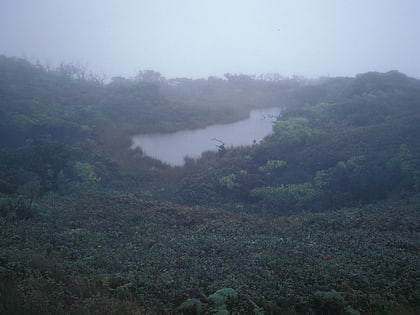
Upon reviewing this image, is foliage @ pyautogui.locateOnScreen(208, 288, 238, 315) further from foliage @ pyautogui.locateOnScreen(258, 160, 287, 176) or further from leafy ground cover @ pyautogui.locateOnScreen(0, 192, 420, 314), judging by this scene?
foliage @ pyautogui.locateOnScreen(258, 160, 287, 176)

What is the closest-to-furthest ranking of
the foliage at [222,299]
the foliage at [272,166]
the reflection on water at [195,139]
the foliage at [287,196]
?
the foliage at [222,299] → the foliage at [287,196] → the foliage at [272,166] → the reflection on water at [195,139]

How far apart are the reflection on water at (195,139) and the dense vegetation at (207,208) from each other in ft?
→ 3.72

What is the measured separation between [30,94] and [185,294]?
32.1m

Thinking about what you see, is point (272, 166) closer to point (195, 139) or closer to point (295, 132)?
point (295, 132)

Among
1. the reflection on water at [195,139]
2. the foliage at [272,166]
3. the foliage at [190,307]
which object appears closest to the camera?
the foliage at [190,307]

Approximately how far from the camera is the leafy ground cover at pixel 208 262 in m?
6.77

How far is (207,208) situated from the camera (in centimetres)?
1642

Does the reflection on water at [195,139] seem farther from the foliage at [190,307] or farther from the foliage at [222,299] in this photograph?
the foliage at [190,307]

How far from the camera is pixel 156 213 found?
14.8 meters

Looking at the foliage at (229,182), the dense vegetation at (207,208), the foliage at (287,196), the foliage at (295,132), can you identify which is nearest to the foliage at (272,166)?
the dense vegetation at (207,208)

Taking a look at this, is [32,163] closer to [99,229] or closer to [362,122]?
[99,229]

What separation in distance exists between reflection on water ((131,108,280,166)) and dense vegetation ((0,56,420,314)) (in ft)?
3.72

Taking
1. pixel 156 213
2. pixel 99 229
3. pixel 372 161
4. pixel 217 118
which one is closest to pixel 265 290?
pixel 99 229

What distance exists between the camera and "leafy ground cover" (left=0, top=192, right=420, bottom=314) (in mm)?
6773
